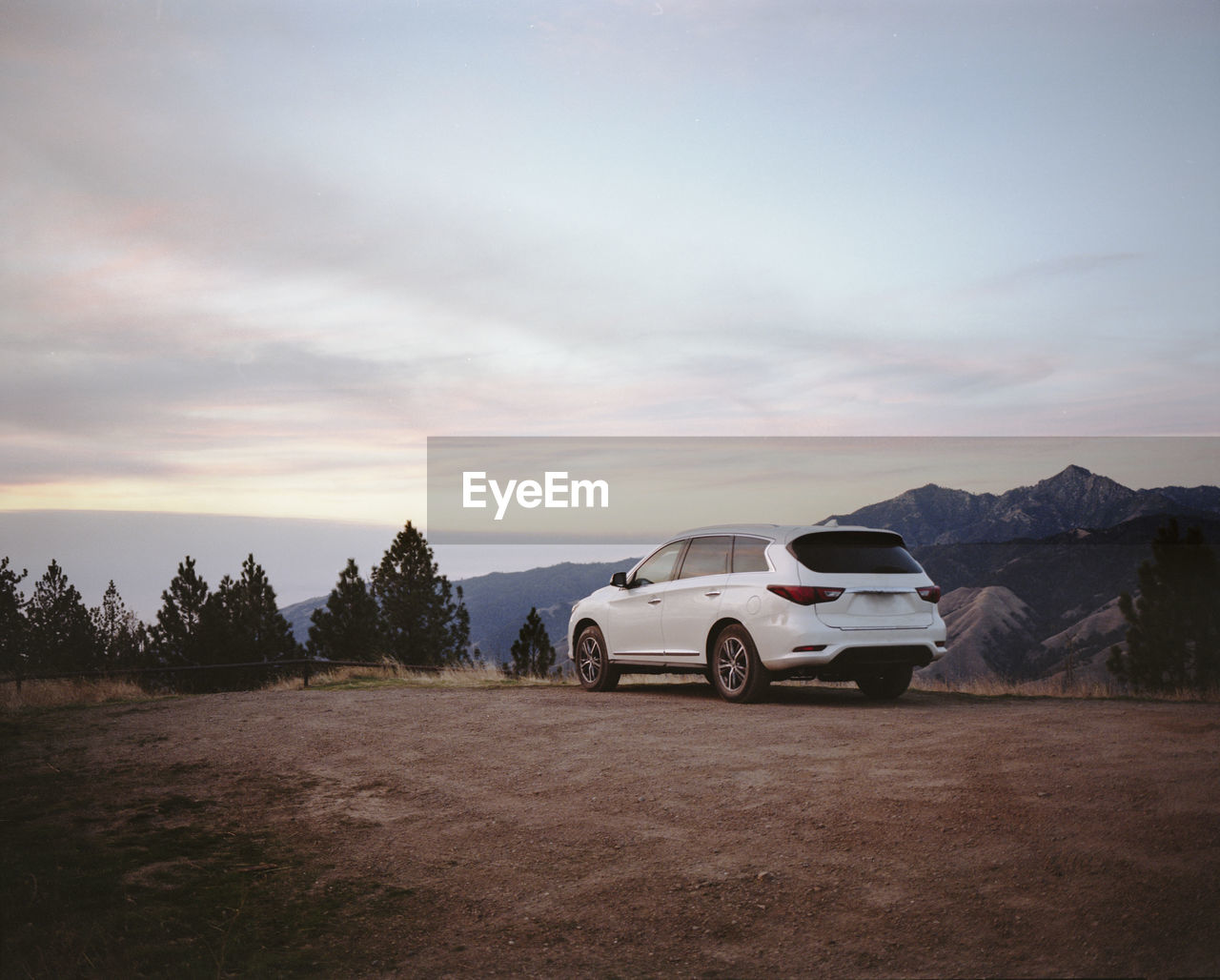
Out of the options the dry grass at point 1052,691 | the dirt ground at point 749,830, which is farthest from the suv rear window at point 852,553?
the dry grass at point 1052,691

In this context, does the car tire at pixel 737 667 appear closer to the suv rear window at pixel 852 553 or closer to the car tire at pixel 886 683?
the suv rear window at pixel 852 553

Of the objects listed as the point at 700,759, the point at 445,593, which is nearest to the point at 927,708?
the point at 700,759

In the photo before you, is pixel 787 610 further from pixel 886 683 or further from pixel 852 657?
pixel 886 683

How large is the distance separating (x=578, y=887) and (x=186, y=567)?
58547mm

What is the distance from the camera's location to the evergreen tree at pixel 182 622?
183 ft

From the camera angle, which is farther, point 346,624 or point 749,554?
point 346,624

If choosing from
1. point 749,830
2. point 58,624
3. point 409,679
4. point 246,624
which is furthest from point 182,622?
point 749,830

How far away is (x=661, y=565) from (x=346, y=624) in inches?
1929

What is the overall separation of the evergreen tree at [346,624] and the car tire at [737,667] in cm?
4717

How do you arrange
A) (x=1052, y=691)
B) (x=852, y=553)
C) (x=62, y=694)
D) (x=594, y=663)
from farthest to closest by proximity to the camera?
(x=62, y=694) → (x=594, y=663) → (x=1052, y=691) → (x=852, y=553)

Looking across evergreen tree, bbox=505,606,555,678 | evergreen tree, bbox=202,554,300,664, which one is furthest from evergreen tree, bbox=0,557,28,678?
evergreen tree, bbox=505,606,555,678

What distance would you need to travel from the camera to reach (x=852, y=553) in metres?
11.3

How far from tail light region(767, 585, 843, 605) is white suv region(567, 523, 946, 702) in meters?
0.01

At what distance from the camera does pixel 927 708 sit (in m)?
10.9
